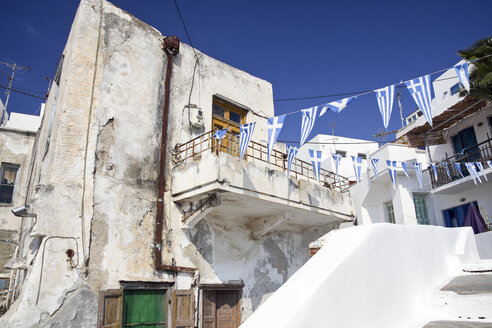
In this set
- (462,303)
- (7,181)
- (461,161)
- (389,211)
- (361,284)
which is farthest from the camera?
(389,211)

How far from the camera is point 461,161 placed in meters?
19.1

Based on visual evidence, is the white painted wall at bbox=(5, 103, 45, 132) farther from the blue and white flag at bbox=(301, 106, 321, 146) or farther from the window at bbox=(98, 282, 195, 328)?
the blue and white flag at bbox=(301, 106, 321, 146)

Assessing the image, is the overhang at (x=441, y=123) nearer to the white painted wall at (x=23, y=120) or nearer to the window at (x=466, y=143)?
the window at (x=466, y=143)

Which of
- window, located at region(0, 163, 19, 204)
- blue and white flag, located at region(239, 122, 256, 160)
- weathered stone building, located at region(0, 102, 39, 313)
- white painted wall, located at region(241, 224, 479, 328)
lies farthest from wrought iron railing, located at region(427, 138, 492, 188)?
window, located at region(0, 163, 19, 204)

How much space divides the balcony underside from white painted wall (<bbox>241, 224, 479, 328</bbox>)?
401cm

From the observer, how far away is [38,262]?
7406mm

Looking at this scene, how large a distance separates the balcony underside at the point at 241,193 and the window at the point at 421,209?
10.2 m

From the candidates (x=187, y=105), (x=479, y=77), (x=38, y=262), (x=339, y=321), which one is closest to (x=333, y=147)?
(x=479, y=77)

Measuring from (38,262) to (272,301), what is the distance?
561 cm

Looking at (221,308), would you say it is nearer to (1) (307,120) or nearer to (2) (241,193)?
(2) (241,193)

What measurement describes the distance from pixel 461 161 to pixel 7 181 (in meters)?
18.9

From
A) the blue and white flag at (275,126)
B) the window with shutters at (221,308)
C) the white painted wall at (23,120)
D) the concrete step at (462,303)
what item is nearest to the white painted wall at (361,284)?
the concrete step at (462,303)

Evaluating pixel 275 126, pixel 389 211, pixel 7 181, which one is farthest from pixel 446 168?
pixel 7 181

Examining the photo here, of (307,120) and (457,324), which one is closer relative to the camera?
(457,324)
